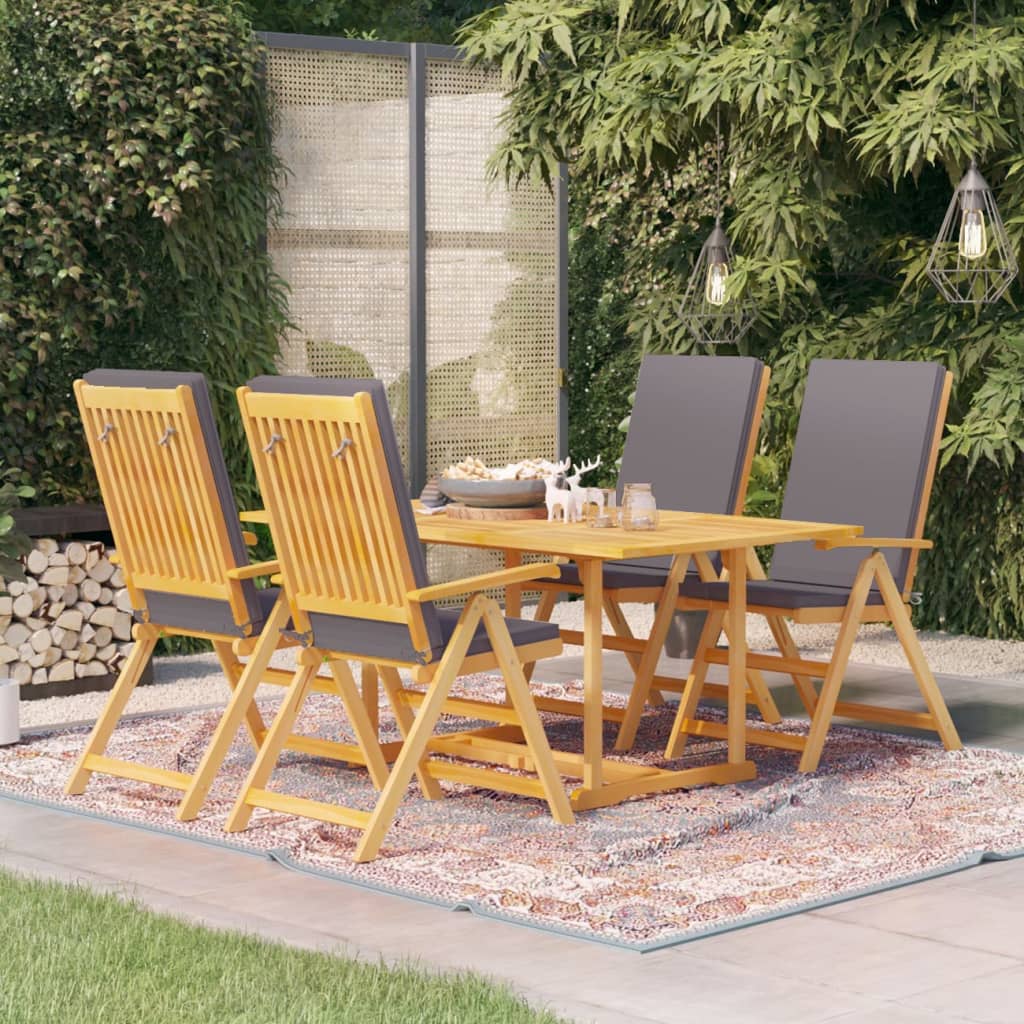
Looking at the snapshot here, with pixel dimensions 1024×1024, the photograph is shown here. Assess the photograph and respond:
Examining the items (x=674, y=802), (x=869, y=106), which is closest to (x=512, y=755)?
(x=674, y=802)

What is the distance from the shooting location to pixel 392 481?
16.0ft

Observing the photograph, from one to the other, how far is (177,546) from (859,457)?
2.26 meters

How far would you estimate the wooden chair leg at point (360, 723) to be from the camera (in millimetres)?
5188

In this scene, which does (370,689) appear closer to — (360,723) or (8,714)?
(360,723)

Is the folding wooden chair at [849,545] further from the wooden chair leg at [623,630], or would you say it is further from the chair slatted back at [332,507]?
the chair slatted back at [332,507]

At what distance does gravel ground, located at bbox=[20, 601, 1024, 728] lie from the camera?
23.6 feet

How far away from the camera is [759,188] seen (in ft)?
27.5

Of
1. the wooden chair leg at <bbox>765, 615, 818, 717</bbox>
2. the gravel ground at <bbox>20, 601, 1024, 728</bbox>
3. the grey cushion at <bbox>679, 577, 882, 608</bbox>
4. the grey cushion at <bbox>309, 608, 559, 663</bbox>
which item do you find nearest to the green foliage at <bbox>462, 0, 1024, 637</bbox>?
the gravel ground at <bbox>20, 601, 1024, 728</bbox>

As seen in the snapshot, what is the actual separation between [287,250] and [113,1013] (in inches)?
222

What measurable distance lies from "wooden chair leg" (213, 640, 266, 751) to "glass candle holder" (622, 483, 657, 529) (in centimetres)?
118

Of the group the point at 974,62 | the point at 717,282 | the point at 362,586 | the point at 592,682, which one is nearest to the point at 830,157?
the point at 717,282

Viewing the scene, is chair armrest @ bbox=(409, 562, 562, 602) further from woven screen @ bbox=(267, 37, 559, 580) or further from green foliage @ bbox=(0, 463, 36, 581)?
woven screen @ bbox=(267, 37, 559, 580)

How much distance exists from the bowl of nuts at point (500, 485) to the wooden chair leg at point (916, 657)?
104cm

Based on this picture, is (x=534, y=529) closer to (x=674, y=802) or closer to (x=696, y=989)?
(x=674, y=802)
